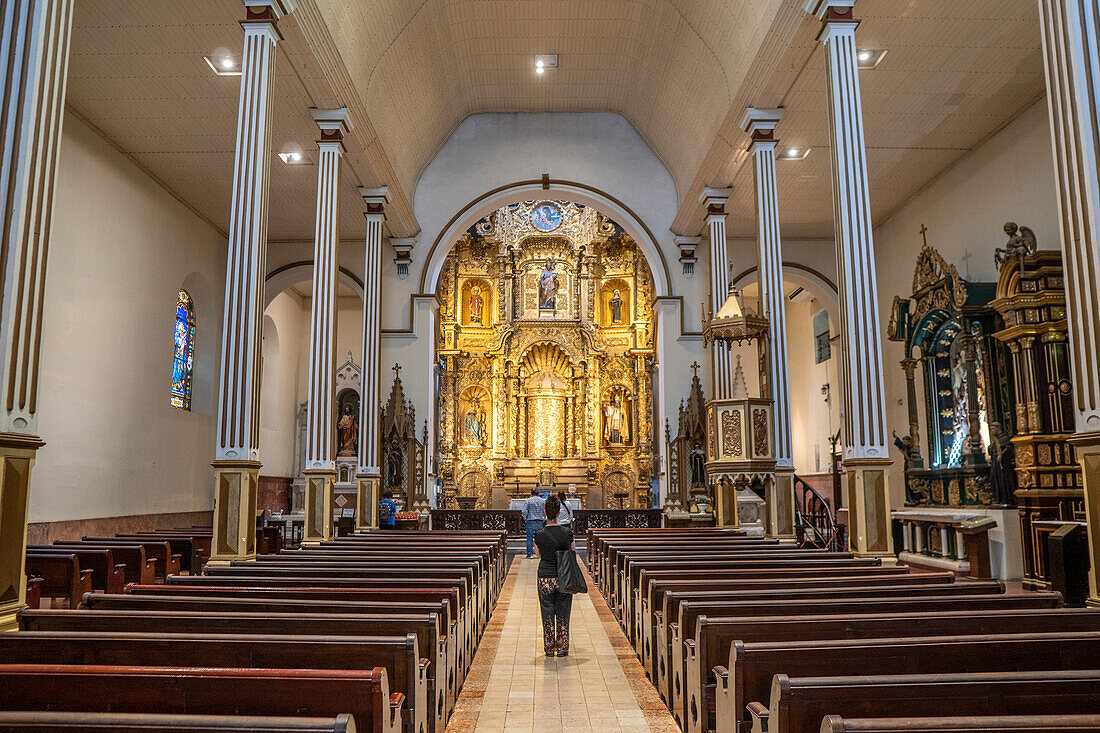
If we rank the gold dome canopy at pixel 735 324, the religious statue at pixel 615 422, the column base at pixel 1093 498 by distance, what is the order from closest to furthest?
the column base at pixel 1093 498
the gold dome canopy at pixel 735 324
the religious statue at pixel 615 422

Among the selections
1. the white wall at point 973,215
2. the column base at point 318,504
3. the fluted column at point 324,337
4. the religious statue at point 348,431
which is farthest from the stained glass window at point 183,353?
the white wall at point 973,215

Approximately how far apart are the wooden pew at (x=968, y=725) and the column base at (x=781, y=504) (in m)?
8.40

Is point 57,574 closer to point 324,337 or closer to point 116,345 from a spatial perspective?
point 324,337

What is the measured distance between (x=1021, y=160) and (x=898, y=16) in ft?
12.9

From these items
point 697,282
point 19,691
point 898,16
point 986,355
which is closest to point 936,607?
point 19,691

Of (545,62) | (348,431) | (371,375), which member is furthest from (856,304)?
(348,431)

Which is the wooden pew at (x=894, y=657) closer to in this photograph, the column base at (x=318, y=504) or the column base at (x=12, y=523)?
the column base at (x=12, y=523)

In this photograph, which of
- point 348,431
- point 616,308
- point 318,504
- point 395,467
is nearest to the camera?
point 318,504

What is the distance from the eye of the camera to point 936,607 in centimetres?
423

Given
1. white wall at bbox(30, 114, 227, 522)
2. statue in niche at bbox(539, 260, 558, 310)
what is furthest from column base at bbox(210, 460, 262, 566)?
statue in niche at bbox(539, 260, 558, 310)

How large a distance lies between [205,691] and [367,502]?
10644mm

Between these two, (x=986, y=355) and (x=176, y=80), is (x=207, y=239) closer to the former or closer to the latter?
(x=176, y=80)

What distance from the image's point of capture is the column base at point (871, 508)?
7414mm

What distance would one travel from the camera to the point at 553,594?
20.8ft
